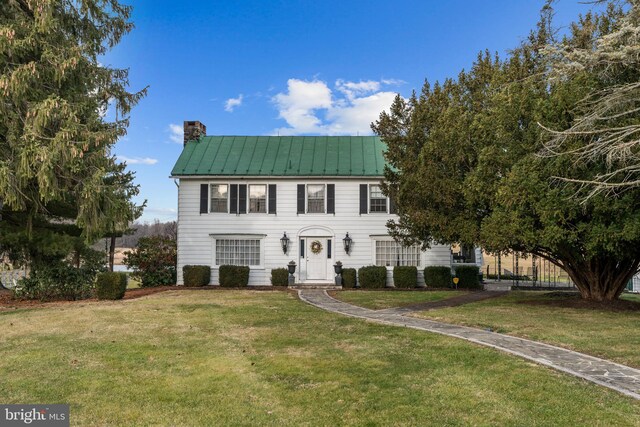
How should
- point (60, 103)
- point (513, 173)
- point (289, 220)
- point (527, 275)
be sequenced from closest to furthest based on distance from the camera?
point (513, 173), point (60, 103), point (289, 220), point (527, 275)

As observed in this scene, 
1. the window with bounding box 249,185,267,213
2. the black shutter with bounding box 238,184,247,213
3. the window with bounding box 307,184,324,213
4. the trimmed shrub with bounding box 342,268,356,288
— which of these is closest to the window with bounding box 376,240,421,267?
the trimmed shrub with bounding box 342,268,356,288

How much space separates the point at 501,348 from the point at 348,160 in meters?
15.3

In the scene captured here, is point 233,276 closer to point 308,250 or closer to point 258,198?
point 308,250

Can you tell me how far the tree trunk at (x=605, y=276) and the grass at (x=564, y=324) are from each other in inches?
64.6

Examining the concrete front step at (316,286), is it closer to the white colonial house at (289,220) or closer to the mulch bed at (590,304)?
the white colonial house at (289,220)

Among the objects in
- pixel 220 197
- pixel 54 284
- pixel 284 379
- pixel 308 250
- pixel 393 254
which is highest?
pixel 220 197

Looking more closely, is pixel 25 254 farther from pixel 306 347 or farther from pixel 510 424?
pixel 510 424

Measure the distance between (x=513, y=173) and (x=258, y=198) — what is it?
1272 cm

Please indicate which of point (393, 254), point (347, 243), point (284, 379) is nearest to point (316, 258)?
point (347, 243)

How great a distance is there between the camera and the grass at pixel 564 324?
24.2 feet

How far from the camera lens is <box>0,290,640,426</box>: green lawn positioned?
4434mm

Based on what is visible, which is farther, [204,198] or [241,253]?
[204,198]

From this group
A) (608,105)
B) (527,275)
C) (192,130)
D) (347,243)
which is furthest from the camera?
(527,275)

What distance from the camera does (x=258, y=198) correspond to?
21031 millimetres
